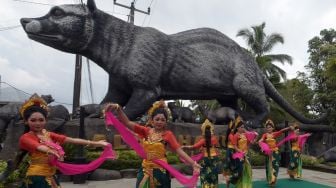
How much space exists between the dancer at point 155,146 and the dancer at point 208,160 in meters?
2.13

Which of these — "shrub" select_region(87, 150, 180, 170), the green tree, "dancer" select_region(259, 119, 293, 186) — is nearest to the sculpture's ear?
"shrub" select_region(87, 150, 180, 170)

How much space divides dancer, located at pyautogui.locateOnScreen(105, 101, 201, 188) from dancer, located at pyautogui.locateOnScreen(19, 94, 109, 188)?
2.37ft

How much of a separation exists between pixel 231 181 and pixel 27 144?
14.5 feet

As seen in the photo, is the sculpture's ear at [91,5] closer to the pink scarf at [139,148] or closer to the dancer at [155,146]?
the dancer at [155,146]

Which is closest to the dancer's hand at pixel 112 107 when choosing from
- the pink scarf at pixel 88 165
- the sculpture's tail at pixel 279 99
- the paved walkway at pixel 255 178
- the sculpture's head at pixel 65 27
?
the pink scarf at pixel 88 165

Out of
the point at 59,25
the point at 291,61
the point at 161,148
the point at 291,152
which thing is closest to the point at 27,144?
the point at 161,148

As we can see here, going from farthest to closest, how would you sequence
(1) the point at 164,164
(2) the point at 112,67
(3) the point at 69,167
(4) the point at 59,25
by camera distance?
(2) the point at 112,67 → (4) the point at 59,25 → (1) the point at 164,164 → (3) the point at 69,167

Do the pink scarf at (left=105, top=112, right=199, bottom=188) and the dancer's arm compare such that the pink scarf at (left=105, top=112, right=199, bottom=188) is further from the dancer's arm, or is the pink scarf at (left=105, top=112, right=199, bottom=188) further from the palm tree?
the palm tree

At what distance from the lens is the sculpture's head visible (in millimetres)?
8633

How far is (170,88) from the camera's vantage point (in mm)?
10031

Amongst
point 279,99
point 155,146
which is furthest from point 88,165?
point 279,99

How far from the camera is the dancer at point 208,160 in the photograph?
652cm

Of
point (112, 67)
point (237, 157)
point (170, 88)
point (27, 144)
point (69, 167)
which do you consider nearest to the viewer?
point (27, 144)

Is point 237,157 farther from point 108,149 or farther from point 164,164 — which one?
point 108,149
